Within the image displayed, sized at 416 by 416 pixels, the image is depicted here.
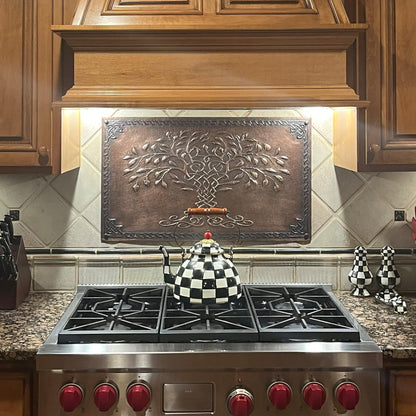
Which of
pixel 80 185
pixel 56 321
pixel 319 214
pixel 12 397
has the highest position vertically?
pixel 80 185

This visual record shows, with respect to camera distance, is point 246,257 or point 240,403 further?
point 246,257

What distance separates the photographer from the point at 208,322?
1.54 meters

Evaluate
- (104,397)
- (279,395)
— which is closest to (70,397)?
(104,397)

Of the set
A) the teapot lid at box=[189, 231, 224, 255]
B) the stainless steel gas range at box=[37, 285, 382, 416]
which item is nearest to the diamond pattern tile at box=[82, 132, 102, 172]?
the teapot lid at box=[189, 231, 224, 255]

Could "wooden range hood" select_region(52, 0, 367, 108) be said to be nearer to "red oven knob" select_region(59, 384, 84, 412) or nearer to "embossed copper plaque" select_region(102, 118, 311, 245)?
"embossed copper plaque" select_region(102, 118, 311, 245)

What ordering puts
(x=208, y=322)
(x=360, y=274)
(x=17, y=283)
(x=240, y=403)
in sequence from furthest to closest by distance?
(x=360, y=274) → (x=17, y=283) → (x=208, y=322) → (x=240, y=403)

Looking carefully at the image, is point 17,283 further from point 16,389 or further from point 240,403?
point 240,403

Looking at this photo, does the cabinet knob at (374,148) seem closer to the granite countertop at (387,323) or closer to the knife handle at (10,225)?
the granite countertop at (387,323)

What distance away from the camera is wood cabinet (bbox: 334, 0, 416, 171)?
5.34ft

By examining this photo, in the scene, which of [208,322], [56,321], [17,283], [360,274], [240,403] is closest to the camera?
[240,403]

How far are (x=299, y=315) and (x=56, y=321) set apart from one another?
0.77 m

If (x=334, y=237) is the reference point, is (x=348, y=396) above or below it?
below

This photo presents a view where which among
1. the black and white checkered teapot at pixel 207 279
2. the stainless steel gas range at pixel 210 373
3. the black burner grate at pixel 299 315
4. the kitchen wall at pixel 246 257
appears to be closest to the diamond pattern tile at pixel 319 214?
the kitchen wall at pixel 246 257

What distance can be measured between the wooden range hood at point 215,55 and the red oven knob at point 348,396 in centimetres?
80
